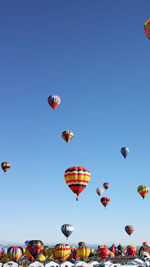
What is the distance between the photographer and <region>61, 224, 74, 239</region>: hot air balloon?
39594 millimetres

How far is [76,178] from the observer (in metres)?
28.8

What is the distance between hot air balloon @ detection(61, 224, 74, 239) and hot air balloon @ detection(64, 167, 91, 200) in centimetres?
1291

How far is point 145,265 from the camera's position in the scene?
27953 millimetres

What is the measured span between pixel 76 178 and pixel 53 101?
16.7 m

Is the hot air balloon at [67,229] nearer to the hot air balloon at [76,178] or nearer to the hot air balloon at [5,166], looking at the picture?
the hot air balloon at [76,178]

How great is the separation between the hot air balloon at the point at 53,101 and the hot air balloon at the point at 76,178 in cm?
1512

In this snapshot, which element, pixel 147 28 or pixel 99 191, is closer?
pixel 147 28

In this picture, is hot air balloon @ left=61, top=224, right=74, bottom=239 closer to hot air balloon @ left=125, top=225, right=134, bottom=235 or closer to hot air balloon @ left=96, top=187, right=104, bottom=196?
hot air balloon @ left=125, top=225, right=134, bottom=235

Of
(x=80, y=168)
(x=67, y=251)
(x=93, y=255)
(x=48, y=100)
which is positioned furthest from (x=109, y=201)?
(x=80, y=168)

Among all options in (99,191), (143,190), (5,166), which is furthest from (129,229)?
(5,166)

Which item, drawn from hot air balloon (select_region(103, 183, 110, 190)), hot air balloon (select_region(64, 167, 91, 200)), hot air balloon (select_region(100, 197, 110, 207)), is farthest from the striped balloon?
hot air balloon (select_region(64, 167, 91, 200))

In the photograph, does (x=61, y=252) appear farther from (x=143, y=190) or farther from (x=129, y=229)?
(x=129, y=229)

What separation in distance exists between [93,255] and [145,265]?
77.2ft

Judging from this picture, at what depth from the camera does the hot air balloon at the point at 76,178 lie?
94.5 ft
